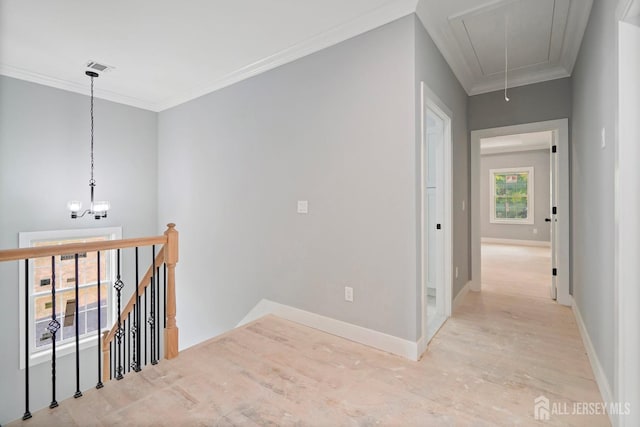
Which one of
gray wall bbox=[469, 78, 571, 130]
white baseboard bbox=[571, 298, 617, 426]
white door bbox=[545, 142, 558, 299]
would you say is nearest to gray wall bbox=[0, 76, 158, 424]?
gray wall bbox=[469, 78, 571, 130]

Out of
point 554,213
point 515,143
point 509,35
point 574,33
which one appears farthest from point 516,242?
point 509,35

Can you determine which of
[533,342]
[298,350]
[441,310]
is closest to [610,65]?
[533,342]

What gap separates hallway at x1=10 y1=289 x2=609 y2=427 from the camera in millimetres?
1717

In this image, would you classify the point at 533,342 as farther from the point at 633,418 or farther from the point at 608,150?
the point at 608,150

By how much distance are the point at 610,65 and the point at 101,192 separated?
5.40 metres

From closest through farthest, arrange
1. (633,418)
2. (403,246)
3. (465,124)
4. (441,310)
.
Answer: (633,418), (403,246), (441,310), (465,124)

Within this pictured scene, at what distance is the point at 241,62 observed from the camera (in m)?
3.41

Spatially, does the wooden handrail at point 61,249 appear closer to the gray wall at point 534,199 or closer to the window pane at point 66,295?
the window pane at point 66,295

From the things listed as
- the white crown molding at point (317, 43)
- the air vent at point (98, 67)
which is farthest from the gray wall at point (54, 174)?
the white crown molding at point (317, 43)

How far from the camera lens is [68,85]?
400 centimetres

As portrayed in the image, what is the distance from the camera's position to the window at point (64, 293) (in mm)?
3791

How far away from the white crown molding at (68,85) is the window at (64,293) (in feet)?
6.09

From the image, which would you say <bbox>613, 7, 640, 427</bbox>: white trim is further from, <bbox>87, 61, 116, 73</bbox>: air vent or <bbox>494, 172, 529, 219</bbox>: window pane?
<bbox>494, 172, 529, 219</bbox>: window pane

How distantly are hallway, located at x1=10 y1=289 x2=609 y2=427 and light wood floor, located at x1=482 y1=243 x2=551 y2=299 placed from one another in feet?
4.59
